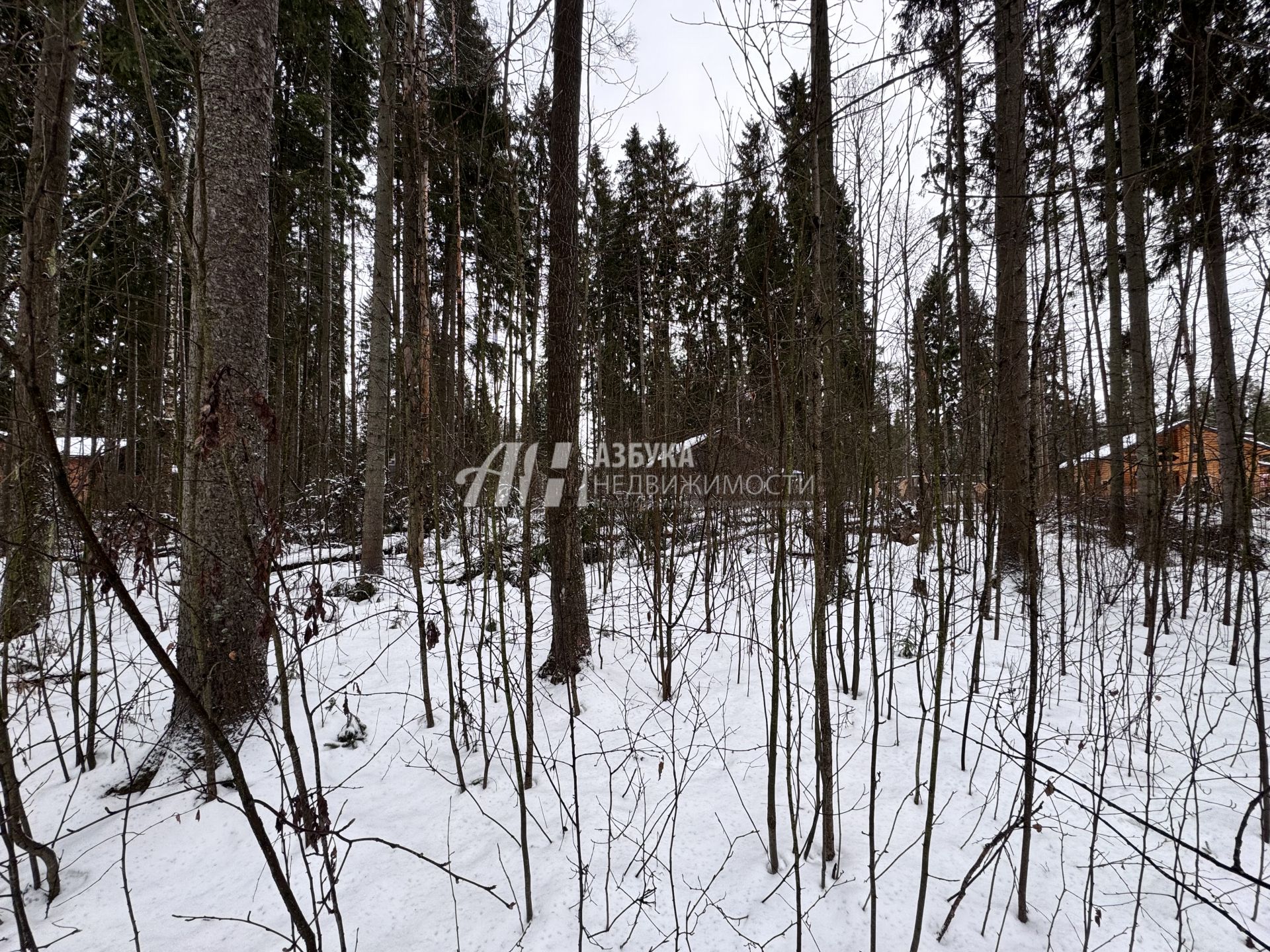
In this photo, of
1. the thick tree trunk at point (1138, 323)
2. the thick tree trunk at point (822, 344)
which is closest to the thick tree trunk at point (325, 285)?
the thick tree trunk at point (822, 344)

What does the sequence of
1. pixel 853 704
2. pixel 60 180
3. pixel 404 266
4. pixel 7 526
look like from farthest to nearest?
pixel 853 704
pixel 60 180
pixel 404 266
pixel 7 526

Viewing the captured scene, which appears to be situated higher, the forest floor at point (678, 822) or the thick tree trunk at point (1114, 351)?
the thick tree trunk at point (1114, 351)

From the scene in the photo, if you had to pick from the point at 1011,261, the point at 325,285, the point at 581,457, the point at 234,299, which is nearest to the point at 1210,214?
the point at 1011,261

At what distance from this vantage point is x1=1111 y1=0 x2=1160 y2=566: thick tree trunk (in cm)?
356

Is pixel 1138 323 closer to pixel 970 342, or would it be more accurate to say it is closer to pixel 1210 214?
pixel 1210 214

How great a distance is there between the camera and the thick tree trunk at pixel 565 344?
3172mm

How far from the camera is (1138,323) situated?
199 inches

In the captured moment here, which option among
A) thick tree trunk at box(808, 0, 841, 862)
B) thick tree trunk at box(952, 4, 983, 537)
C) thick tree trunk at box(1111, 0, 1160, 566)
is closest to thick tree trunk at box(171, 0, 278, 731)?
thick tree trunk at box(808, 0, 841, 862)

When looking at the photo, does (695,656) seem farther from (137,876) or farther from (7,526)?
(7,526)

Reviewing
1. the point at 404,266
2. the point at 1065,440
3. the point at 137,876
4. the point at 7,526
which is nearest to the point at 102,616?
the point at 7,526

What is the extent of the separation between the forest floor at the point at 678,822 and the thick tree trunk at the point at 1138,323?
96 cm

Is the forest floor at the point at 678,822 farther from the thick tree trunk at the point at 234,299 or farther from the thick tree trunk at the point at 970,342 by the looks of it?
the thick tree trunk at the point at 970,342

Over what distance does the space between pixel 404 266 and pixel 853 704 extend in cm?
354

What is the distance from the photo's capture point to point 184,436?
236 cm
